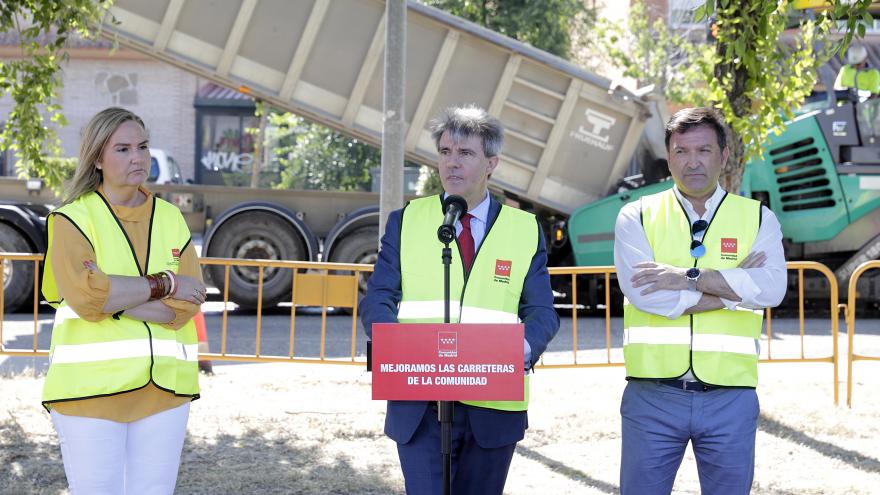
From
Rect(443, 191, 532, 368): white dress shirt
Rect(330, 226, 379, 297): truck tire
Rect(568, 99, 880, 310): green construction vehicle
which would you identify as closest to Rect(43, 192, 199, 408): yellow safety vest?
Rect(443, 191, 532, 368): white dress shirt

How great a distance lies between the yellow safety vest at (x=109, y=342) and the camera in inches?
142

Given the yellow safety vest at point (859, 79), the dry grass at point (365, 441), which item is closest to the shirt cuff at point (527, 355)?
the dry grass at point (365, 441)

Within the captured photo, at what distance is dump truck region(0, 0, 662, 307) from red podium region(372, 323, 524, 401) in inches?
336

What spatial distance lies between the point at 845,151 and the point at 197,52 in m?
7.17

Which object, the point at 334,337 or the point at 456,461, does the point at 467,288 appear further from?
the point at 334,337

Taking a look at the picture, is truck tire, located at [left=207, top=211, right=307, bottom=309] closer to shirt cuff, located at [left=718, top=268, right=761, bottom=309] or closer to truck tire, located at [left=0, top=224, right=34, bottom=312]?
truck tire, located at [left=0, top=224, right=34, bottom=312]

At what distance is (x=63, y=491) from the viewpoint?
553 centimetres

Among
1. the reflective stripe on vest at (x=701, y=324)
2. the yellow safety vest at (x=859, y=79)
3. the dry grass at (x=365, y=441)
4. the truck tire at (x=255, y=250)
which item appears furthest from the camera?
the truck tire at (x=255, y=250)

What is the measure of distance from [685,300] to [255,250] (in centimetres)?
965

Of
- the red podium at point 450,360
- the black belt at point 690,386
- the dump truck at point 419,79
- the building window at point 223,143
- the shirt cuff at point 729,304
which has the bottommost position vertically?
the black belt at point 690,386

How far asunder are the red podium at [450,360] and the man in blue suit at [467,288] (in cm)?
20

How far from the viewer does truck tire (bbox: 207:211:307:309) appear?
13.0 metres

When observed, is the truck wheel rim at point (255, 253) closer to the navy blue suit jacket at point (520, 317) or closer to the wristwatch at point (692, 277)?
the navy blue suit jacket at point (520, 317)

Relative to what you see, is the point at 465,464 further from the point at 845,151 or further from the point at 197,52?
the point at 845,151
